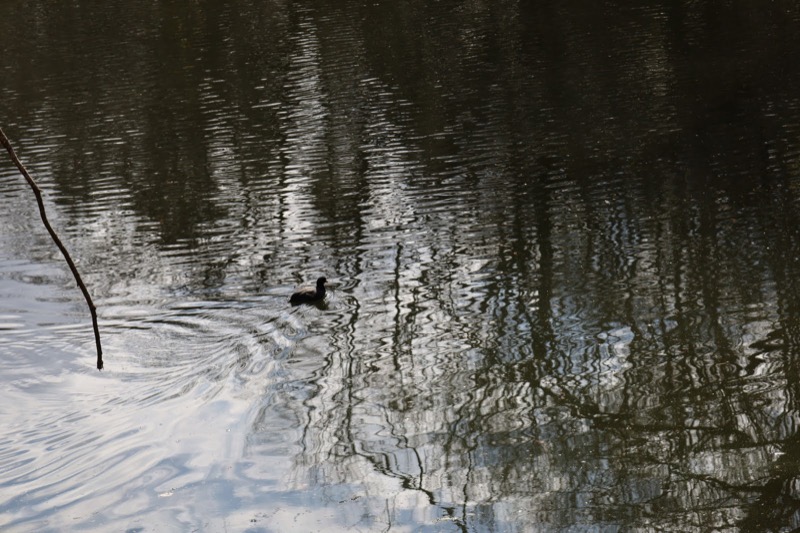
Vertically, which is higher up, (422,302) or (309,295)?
(309,295)

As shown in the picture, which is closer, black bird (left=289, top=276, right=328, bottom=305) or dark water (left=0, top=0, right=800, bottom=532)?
dark water (left=0, top=0, right=800, bottom=532)

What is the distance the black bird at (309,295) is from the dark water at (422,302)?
0.15 meters

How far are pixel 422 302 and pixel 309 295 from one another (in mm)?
1068

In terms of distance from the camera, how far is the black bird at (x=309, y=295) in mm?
9547

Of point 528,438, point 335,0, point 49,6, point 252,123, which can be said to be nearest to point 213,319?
point 528,438

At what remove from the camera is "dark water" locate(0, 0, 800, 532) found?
22.0 feet

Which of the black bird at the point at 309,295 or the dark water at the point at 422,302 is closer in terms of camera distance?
the dark water at the point at 422,302

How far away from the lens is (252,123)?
1723 centimetres

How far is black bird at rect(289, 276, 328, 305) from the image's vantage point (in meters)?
9.55

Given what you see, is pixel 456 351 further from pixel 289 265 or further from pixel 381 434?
pixel 289 265

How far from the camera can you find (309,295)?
9570mm

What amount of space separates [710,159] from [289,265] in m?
5.70

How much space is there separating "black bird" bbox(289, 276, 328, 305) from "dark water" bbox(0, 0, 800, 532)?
0.49 ft

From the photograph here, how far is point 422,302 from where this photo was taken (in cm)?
953
